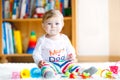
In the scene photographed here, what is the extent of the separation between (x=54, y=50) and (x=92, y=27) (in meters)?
1.13

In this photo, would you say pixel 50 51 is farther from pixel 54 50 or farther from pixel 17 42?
pixel 17 42

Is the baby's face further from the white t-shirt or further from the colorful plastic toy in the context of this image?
the colorful plastic toy

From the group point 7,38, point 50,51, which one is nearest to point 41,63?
point 50,51

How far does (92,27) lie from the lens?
7.73 feet

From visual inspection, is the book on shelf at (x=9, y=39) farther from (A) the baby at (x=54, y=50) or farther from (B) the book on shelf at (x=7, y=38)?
(A) the baby at (x=54, y=50)

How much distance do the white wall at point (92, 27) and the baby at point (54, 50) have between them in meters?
1.04

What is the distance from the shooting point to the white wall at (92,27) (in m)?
2.35

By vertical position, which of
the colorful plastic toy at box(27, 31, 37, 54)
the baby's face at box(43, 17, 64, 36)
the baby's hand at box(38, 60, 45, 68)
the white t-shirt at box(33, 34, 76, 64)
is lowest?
the colorful plastic toy at box(27, 31, 37, 54)

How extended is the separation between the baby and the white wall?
3.43 feet

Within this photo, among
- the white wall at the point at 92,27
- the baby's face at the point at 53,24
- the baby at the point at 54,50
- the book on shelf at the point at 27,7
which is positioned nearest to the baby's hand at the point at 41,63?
the baby at the point at 54,50

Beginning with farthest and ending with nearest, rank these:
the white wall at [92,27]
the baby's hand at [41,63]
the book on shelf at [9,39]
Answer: the white wall at [92,27] → the book on shelf at [9,39] → the baby's hand at [41,63]

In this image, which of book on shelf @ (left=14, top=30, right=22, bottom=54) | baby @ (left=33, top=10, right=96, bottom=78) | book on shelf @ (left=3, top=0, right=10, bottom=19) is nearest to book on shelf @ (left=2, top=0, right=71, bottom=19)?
book on shelf @ (left=3, top=0, right=10, bottom=19)

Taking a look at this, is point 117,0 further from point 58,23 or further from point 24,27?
point 58,23

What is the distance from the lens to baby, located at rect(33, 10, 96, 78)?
124 centimetres
